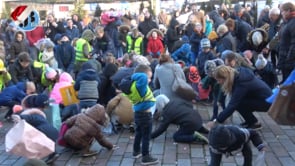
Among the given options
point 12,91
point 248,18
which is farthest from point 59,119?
point 248,18

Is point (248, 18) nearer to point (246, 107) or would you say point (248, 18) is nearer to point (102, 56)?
point (102, 56)

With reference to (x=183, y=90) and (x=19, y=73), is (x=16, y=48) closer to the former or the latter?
(x=19, y=73)

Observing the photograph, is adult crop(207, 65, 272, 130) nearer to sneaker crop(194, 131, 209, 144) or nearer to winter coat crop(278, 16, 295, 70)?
sneaker crop(194, 131, 209, 144)

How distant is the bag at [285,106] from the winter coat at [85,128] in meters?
2.74

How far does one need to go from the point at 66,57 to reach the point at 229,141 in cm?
640

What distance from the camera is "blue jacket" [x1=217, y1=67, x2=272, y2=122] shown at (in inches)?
263

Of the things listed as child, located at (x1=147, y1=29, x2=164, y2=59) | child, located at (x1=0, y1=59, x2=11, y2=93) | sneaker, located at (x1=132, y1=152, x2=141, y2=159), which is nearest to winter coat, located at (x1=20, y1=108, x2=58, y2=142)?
sneaker, located at (x1=132, y1=152, x2=141, y2=159)

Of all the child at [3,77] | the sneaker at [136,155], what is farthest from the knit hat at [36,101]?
the child at [3,77]

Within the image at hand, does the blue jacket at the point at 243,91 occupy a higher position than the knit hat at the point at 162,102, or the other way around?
the blue jacket at the point at 243,91

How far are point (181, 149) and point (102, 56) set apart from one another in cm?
492

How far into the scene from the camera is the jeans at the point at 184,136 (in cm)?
680

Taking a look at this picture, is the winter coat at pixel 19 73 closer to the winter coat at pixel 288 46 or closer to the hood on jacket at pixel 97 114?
the hood on jacket at pixel 97 114

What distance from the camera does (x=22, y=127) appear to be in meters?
5.26

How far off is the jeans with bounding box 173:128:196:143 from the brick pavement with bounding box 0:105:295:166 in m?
0.08
